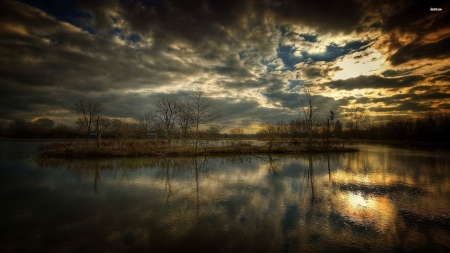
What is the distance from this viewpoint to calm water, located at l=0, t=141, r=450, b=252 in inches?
172

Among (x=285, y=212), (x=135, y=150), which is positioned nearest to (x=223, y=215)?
(x=285, y=212)

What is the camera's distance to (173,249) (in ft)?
13.5

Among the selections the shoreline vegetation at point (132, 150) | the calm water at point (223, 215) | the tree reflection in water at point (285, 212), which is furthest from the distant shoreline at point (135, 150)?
the tree reflection in water at point (285, 212)

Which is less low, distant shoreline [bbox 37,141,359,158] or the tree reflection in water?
distant shoreline [bbox 37,141,359,158]

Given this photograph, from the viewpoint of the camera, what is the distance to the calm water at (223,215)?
14.4 ft

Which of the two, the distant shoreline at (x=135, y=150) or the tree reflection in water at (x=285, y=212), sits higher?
the distant shoreline at (x=135, y=150)

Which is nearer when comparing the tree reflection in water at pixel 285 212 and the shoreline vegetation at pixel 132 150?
the tree reflection in water at pixel 285 212

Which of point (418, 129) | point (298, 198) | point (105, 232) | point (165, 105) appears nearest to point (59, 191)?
point (105, 232)

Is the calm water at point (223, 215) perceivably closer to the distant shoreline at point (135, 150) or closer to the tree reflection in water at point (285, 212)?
the tree reflection in water at point (285, 212)

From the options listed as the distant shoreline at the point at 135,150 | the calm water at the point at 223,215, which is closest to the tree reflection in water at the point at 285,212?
the calm water at the point at 223,215

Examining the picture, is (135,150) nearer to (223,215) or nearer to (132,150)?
(132,150)

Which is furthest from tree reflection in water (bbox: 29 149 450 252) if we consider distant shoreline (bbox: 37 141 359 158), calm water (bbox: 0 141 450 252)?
distant shoreline (bbox: 37 141 359 158)

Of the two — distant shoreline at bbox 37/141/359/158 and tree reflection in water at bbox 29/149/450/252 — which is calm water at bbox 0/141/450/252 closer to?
tree reflection in water at bbox 29/149/450/252

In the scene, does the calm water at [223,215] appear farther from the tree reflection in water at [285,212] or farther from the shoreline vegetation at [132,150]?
the shoreline vegetation at [132,150]
